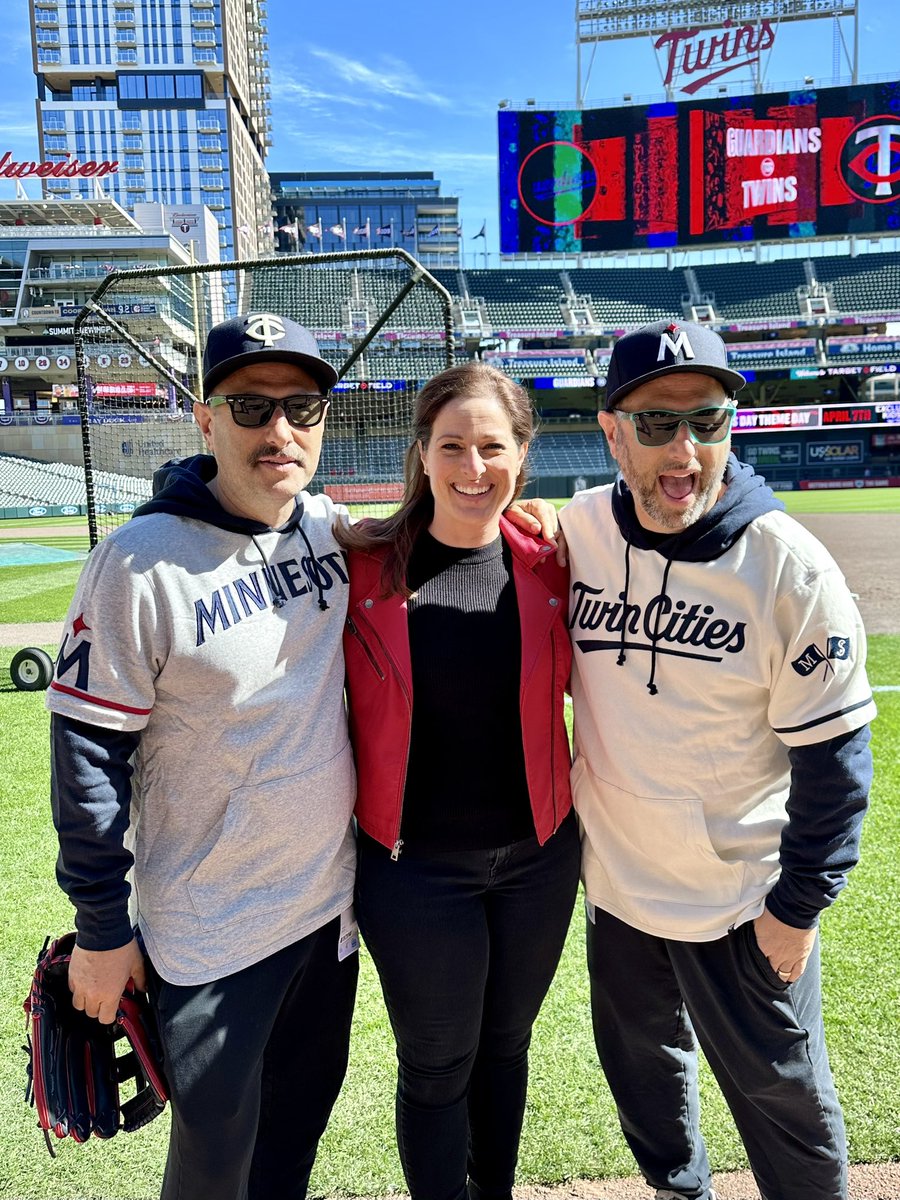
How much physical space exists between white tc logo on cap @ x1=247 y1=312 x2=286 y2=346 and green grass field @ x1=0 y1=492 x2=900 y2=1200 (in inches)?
94.3

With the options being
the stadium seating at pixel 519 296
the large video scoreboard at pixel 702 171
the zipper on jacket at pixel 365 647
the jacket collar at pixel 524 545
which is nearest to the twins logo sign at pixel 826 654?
the jacket collar at pixel 524 545

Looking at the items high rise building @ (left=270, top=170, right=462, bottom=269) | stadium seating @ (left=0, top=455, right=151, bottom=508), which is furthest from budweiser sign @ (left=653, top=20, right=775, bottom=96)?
high rise building @ (left=270, top=170, right=462, bottom=269)

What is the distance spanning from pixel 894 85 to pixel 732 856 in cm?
5777

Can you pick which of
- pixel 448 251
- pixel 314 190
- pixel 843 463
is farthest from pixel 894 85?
pixel 314 190

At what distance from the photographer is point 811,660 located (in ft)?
6.45

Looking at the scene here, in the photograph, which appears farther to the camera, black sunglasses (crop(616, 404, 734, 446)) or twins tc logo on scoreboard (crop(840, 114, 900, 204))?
twins tc logo on scoreboard (crop(840, 114, 900, 204))

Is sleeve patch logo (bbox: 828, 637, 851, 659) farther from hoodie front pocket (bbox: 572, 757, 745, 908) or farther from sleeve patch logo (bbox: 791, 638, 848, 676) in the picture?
hoodie front pocket (bbox: 572, 757, 745, 908)

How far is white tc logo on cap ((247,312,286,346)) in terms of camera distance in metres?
2.05

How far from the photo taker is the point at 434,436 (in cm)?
232

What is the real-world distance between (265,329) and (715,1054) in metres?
2.12

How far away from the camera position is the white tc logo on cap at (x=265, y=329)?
2055 mm

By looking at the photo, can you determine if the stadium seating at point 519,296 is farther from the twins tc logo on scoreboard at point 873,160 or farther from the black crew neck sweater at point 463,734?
the black crew neck sweater at point 463,734

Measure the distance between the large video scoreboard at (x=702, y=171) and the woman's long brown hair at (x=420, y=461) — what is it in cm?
5124

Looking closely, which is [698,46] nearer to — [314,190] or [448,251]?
[448,251]
